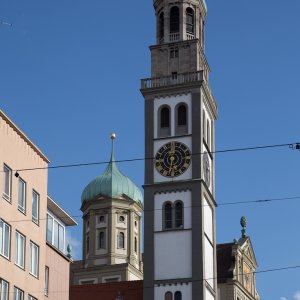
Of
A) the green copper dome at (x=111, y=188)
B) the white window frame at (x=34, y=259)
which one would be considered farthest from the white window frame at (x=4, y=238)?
the green copper dome at (x=111, y=188)

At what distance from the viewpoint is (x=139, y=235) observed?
109875 mm

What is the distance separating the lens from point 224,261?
3647 inches

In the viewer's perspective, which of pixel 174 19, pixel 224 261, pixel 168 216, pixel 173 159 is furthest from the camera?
pixel 224 261

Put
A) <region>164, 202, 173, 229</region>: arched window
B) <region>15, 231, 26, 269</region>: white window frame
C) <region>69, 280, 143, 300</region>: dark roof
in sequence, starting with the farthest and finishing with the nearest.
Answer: <region>69, 280, 143, 300</region>: dark roof → <region>164, 202, 173, 229</region>: arched window → <region>15, 231, 26, 269</region>: white window frame

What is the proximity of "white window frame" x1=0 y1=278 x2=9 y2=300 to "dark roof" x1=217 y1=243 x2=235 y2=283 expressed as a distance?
45.7 meters

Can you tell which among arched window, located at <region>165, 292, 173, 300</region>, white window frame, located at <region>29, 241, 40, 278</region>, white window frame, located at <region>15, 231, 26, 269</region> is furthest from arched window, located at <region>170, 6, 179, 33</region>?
white window frame, located at <region>15, 231, 26, 269</region>

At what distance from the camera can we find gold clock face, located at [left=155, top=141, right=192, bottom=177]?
80.5 m

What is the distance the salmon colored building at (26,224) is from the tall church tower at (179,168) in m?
23.5

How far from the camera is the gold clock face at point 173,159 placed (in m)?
80.5

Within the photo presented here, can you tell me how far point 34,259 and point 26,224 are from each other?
217 cm

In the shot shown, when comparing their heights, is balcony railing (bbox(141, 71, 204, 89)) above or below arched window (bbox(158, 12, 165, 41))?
below

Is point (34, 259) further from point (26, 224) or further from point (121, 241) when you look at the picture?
point (121, 241)

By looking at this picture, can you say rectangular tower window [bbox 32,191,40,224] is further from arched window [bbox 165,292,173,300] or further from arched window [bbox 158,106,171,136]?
arched window [bbox 158,106,171,136]

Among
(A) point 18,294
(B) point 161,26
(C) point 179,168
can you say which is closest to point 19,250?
(A) point 18,294
